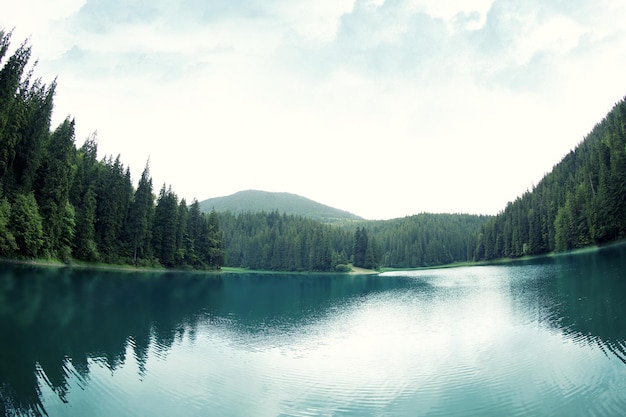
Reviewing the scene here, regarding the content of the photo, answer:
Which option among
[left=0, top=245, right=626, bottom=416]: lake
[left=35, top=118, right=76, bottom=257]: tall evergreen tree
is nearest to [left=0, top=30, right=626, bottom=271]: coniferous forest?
[left=35, top=118, right=76, bottom=257]: tall evergreen tree

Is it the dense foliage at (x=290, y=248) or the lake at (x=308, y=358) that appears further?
the dense foliage at (x=290, y=248)

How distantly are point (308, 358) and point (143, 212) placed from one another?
80.8 meters

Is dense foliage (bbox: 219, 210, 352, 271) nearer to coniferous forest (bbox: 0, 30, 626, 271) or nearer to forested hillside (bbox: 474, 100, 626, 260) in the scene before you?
coniferous forest (bbox: 0, 30, 626, 271)

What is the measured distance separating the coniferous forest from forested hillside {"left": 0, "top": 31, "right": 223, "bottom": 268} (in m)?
0.18

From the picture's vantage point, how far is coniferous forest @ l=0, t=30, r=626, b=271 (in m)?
54.0

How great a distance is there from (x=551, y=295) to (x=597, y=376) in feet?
88.0

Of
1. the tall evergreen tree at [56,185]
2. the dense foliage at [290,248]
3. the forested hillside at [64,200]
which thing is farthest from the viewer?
the dense foliage at [290,248]

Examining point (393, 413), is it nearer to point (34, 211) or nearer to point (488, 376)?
point (488, 376)

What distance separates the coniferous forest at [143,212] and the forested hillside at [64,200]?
184 millimetres

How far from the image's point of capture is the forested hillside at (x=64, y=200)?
51.4 m

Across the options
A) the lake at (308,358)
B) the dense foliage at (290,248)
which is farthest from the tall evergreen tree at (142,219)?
the dense foliage at (290,248)

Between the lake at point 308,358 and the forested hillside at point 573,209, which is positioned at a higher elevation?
the forested hillside at point 573,209

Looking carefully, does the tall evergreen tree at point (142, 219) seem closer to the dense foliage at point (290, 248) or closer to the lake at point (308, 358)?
the lake at point (308, 358)

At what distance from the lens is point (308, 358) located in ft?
79.8
